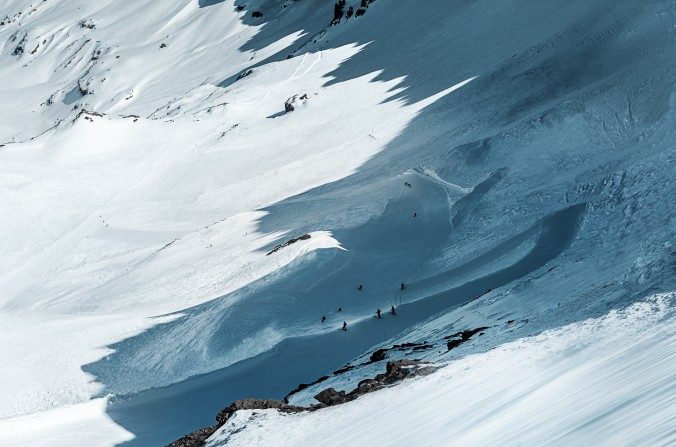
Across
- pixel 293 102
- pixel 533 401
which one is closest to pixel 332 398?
pixel 533 401

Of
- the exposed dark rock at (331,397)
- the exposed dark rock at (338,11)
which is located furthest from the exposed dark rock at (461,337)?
the exposed dark rock at (338,11)

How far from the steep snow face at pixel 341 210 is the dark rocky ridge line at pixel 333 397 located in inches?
43.4

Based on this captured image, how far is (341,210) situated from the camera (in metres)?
31.5

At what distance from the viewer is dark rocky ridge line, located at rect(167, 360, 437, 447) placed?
15375 mm

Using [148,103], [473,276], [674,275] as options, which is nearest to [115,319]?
[473,276]

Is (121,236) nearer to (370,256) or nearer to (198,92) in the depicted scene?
(370,256)

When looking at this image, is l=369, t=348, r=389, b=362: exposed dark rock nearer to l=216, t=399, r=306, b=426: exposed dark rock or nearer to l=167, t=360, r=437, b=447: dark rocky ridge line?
l=167, t=360, r=437, b=447: dark rocky ridge line

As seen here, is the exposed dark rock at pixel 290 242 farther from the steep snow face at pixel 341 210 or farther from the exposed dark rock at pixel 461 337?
the exposed dark rock at pixel 461 337

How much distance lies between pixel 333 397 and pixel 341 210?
52.8ft

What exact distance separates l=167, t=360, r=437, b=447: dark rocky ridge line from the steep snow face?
1.10 meters

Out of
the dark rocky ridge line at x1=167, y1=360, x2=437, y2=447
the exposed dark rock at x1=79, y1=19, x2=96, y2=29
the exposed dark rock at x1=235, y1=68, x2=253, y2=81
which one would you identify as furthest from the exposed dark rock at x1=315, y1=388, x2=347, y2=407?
the exposed dark rock at x1=79, y1=19, x2=96, y2=29

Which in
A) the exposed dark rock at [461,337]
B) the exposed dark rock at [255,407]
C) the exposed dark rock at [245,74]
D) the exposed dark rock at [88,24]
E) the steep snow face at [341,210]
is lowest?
the steep snow face at [341,210]

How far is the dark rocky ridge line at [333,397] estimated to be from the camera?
50.4ft

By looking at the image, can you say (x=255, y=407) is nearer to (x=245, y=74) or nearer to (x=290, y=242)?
(x=290, y=242)
